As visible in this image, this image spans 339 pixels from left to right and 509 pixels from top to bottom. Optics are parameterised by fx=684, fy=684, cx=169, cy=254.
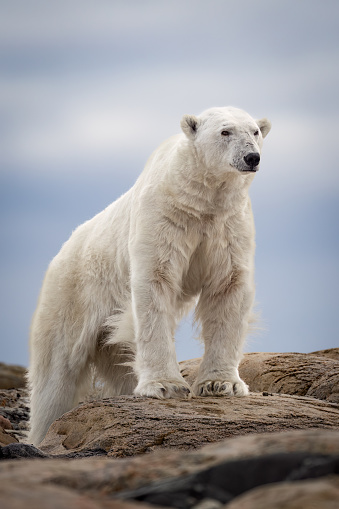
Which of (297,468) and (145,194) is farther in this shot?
(145,194)

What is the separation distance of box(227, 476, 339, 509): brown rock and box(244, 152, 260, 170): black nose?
4.26 meters

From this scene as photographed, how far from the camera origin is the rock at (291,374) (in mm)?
8047

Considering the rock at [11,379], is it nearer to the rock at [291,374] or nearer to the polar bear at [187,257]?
the rock at [291,374]

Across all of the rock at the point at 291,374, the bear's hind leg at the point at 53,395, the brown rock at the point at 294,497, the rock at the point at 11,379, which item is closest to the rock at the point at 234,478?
the brown rock at the point at 294,497

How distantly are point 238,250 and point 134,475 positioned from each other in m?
4.63

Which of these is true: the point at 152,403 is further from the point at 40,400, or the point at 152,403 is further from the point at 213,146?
the point at 40,400

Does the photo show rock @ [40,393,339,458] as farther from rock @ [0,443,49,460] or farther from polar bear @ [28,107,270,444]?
rock @ [0,443,49,460]

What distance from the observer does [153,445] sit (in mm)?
5129

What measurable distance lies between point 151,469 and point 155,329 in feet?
13.4

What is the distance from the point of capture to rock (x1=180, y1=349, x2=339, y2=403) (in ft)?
26.4

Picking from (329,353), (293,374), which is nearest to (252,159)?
(293,374)

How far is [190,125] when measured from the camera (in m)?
6.29

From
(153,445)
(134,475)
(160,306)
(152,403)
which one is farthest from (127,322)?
(134,475)

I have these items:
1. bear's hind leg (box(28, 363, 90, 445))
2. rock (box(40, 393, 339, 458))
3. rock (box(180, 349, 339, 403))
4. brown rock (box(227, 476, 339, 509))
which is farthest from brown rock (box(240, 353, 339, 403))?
brown rock (box(227, 476, 339, 509))
